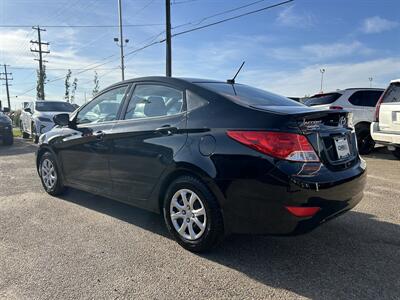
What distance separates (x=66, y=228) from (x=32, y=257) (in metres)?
0.73

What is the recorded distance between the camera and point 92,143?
4391 millimetres

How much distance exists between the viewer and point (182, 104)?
3.53m

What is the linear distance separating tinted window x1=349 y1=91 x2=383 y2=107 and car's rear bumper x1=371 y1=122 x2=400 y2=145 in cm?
196

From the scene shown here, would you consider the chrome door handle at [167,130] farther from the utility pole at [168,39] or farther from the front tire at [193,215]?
the utility pole at [168,39]

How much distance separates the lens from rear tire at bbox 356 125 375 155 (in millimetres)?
9367

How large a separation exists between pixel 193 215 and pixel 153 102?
127cm

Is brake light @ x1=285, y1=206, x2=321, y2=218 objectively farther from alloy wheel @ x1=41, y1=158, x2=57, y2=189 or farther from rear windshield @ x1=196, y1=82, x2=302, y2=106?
alloy wheel @ x1=41, y1=158, x2=57, y2=189

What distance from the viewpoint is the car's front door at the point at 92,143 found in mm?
4211

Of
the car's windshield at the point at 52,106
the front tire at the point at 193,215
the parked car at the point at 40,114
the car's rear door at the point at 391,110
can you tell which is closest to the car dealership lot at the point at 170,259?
the front tire at the point at 193,215

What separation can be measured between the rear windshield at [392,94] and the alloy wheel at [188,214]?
19.3ft

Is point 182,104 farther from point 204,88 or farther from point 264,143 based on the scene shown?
point 264,143

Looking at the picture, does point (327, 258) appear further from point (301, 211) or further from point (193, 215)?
point (193, 215)

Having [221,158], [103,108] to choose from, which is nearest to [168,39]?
[103,108]

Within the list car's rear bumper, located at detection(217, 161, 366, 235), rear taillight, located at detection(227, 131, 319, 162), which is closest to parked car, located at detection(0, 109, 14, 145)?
car's rear bumper, located at detection(217, 161, 366, 235)
